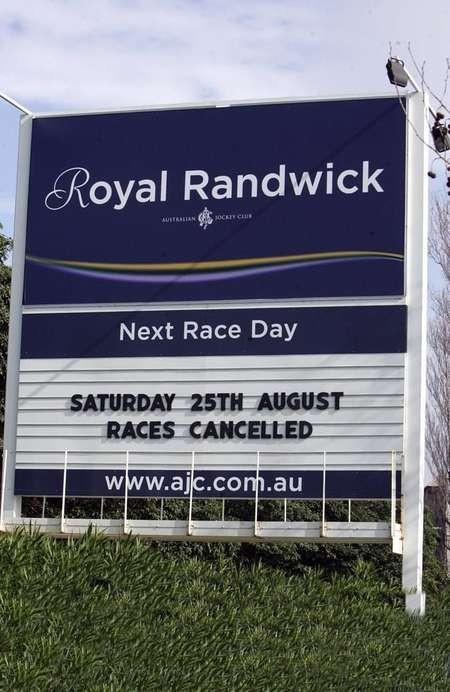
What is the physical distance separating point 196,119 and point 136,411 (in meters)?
3.84

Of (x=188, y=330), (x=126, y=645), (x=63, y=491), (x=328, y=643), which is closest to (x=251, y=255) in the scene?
(x=188, y=330)

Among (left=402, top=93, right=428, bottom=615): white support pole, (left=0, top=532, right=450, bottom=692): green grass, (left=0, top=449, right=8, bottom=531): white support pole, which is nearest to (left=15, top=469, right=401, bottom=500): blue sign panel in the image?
(left=0, top=449, right=8, bottom=531): white support pole

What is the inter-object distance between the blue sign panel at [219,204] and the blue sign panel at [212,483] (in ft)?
7.24

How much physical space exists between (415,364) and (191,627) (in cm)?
462

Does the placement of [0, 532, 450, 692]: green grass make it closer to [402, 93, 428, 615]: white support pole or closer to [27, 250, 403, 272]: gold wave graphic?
[402, 93, 428, 615]: white support pole

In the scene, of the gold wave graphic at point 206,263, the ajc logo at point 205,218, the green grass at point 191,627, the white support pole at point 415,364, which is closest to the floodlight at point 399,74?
the white support pole at point 415,364

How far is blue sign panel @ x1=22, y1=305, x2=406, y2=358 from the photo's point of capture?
54.2 ft

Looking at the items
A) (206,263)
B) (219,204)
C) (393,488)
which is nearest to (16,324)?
(206,263)

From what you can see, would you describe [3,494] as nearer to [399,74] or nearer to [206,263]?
[206,263]

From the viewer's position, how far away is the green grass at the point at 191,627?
1139 centimetres

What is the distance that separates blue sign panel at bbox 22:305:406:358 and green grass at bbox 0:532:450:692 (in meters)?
2.68

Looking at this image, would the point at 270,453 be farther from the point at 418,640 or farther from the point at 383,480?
the point at 418,640

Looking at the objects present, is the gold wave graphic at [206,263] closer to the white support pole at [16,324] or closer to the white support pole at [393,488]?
the white support pole at [16,324]

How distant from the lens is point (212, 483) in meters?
16.6
